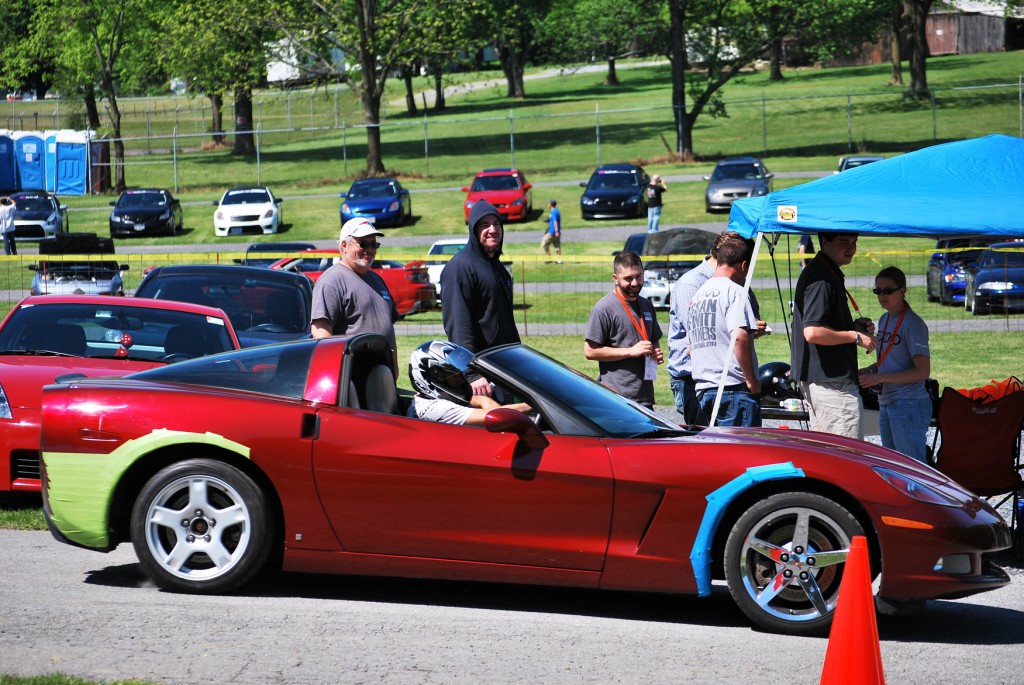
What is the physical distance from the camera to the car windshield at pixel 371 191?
3619 cm

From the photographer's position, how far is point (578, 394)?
6.06m

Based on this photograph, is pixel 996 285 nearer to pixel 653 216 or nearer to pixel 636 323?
pixel 653 216

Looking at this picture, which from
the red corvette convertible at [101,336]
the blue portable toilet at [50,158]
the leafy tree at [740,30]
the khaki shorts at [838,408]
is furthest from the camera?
the blue portable toilet at [50,158]

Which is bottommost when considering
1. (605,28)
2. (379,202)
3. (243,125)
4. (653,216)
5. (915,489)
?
(915,489)

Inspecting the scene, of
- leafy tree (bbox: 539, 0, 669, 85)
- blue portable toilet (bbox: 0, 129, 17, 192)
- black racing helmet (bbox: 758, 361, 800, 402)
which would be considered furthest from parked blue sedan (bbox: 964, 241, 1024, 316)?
blue portable toilet (bbox: 0, 129, 17, 192)

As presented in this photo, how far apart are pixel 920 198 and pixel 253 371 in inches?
156

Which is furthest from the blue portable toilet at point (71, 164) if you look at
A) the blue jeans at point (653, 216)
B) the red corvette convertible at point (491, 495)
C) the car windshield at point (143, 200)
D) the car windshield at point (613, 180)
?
the red corvette convertible at point (491, 495)

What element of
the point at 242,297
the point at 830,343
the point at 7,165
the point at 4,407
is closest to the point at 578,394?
the point at 830,343

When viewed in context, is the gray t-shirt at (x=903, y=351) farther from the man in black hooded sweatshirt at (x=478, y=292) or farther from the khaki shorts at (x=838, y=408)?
→ the man in black hooded sweatshirt at (x=478, y=292)

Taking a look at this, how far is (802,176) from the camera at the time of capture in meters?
39.2

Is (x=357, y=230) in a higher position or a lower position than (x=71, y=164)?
lower

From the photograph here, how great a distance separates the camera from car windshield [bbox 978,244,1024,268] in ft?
66.6

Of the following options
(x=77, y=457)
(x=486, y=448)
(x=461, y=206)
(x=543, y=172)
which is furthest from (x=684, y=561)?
(x=543, y=172)

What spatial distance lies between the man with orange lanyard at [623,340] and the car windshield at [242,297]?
413 centimetres
